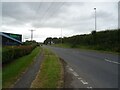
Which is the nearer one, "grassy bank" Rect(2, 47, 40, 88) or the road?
the road

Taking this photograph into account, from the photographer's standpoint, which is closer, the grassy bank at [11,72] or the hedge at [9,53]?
the grassy bank at [11,72]

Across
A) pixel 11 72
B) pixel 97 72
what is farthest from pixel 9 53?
pixel 97 72

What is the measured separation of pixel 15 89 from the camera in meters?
10.3

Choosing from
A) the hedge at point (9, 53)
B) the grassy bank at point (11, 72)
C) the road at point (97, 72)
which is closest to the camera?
the road at point (97, 72)

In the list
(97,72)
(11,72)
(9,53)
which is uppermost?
(9,53)

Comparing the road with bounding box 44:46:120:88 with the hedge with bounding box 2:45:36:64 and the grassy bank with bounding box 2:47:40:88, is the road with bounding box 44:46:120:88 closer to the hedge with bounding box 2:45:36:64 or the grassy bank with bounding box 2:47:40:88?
the grassy bank with bounding box 2:47:40:88

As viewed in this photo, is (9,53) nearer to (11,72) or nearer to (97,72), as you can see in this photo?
(11,72)

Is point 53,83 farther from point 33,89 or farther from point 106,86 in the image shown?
point 106,86

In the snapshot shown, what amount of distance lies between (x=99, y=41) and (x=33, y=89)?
53838mm

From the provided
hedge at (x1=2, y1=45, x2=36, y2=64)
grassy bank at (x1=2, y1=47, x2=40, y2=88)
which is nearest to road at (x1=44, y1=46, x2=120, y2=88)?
grassy bank at (x1=2, y1=47, x2=40, y2=88)

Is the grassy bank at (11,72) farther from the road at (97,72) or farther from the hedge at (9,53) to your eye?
the road at (97,72)

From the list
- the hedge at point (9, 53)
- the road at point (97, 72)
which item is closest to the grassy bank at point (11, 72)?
the hedge at point (9, 53)

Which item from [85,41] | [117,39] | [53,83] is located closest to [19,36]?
[85,41]

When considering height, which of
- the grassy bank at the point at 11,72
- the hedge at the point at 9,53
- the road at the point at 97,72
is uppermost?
the hedge at the point at 9,53
